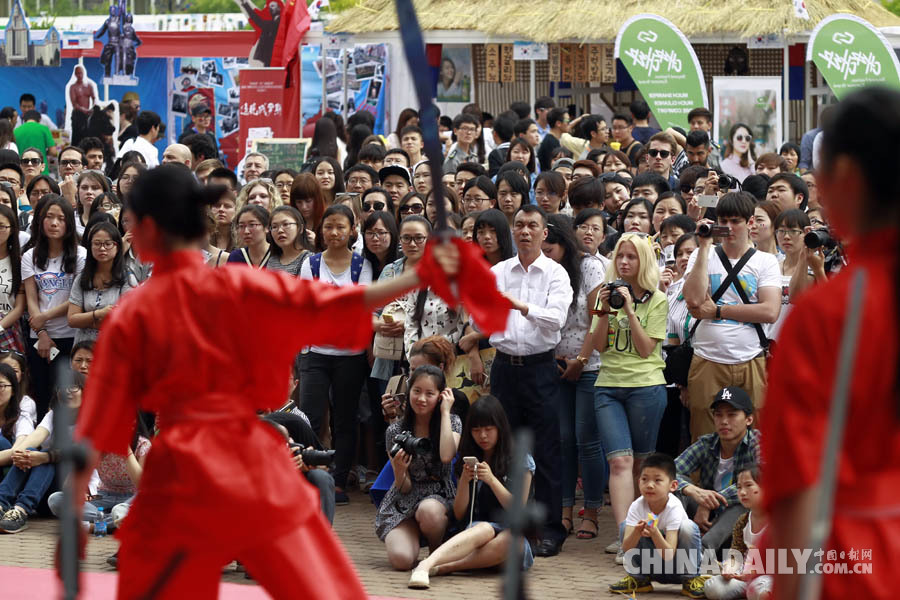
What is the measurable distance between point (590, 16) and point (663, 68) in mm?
4796

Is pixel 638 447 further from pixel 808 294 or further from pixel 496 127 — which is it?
pixel 496 127

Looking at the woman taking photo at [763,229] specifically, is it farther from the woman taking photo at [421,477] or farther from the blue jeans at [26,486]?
the blue jeans at [26,486]

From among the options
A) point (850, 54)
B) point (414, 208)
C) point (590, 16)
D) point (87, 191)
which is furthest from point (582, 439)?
point (590, 16)

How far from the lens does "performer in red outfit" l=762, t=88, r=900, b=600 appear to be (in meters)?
2.23

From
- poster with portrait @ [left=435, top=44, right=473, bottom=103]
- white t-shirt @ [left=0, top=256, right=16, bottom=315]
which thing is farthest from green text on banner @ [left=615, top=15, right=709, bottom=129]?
poster with portrait @ [left=435, top=44, right=473, bottom=103]

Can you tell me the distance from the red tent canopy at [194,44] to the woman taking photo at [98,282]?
13568mm

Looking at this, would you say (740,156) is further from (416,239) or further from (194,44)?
(194,44)

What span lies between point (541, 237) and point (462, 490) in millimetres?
1250

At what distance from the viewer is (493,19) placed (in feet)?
53.1

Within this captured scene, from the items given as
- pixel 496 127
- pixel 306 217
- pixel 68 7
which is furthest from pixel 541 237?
pixel 68 7

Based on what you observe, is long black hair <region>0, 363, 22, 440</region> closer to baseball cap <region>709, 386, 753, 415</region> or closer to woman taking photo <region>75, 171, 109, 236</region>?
woman taking photo <region>75, 171, 109, 236</region>

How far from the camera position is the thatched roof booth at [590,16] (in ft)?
48.4

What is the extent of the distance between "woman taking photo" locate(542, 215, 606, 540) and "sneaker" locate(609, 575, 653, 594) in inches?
32.2

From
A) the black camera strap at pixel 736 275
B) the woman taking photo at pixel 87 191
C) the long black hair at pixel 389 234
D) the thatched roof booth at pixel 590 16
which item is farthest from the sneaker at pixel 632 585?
the thatched roof booth at pixel 590 16
